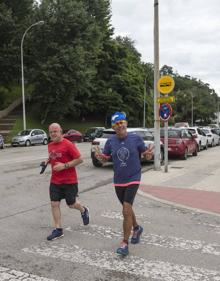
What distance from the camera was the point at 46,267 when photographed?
195 inches

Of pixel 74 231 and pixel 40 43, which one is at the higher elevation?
pixel 40 43

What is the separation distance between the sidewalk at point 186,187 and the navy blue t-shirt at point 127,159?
319cm

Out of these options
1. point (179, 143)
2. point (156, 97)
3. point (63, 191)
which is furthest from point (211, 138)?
point (63, 191)

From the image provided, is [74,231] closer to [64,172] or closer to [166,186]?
[64,172]

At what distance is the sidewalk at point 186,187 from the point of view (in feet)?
30.0

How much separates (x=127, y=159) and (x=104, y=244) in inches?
50.6

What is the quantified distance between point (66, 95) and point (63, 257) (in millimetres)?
39137

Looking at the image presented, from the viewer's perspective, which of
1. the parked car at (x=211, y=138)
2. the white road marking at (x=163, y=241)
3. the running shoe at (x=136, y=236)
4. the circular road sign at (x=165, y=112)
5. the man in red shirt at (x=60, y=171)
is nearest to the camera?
the white road marking at (x=163, y=241)

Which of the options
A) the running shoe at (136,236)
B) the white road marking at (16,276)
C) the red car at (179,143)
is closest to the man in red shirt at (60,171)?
the running shoe at (136,236)

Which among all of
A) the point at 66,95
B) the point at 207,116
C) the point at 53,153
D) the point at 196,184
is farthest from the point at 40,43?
the point at 207,116

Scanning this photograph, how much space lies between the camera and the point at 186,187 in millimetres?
11250

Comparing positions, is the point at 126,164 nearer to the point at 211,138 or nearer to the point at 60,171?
the point at 60,171

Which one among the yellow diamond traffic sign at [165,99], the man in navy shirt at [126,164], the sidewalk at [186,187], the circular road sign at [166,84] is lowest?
the sidewalk at [186,187]

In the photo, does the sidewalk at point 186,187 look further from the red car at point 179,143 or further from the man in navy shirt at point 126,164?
the red car at point 179,143
